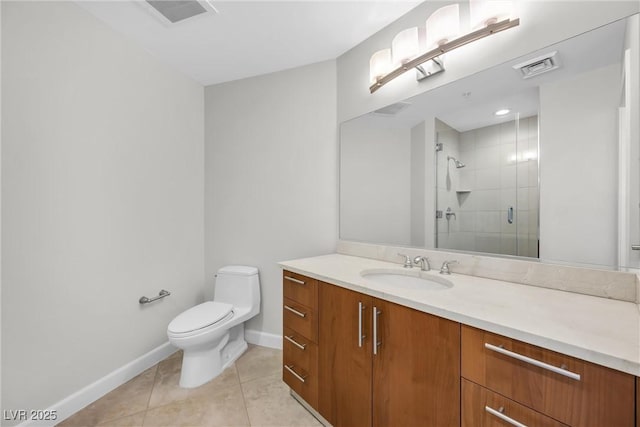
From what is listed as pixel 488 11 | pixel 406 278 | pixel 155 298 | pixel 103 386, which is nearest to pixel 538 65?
pixel 488 11

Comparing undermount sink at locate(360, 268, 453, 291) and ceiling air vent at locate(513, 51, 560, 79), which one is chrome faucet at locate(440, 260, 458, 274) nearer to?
undermount sink at locate(360, 268, 453, 291)

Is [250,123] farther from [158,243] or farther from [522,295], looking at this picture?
[522,295]

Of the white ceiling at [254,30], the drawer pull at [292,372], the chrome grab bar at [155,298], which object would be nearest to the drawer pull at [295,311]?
the drawer pull at [292,372]

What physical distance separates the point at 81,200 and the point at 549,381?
230 cm

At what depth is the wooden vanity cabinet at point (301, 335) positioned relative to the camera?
1449mm

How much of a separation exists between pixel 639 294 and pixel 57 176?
2.67 meters

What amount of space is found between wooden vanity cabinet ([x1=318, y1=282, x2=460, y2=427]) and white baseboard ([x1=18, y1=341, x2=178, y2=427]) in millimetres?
1407

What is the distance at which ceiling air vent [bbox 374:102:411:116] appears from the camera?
169 centimetres

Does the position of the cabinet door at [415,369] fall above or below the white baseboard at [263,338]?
above

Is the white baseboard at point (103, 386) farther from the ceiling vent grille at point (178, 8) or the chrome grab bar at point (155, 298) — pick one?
the ceiling vent grille at point (178, 8)

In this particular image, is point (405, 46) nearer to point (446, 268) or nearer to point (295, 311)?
point (446, 268)

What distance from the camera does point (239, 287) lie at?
2.24 metres

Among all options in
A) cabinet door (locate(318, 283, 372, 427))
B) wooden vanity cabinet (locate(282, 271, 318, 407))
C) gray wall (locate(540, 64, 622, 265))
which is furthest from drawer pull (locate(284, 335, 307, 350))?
gray wall (locate(540, 64, 622, 265))

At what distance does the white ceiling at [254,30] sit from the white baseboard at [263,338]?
7.45 ft
